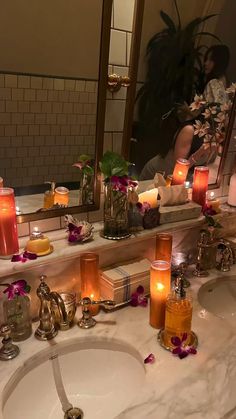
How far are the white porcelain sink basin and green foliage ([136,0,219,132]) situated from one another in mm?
732

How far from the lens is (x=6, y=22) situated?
91 centimetres

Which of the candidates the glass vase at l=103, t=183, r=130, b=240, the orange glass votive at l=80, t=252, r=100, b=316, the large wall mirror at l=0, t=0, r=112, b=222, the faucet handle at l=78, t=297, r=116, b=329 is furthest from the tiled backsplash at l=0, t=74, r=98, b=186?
the faucet handle at l=78, t=297, r=116, b=329

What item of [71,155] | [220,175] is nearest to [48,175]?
[71,155]

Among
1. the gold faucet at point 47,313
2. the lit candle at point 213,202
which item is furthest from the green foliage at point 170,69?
the gold faucet at point 47,313

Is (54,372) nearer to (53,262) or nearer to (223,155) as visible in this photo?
(53,262)

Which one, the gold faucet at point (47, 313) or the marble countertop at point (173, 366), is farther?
the gold faucet at point (47, 313)

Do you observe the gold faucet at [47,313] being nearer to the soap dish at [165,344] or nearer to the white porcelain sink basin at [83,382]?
the white porcelain sink basin at [83,382]

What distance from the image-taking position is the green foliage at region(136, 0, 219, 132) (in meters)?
1.23

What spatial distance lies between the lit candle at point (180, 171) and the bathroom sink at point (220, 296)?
15.2 inches

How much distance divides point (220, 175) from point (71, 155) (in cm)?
76

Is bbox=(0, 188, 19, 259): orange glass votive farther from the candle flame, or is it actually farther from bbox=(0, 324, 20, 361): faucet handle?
the candle flame

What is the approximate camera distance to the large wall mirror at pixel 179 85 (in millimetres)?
1202

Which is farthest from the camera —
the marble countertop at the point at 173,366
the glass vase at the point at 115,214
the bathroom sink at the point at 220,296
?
the bathroom sink at the point at 220,296

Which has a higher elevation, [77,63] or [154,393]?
[77,63]
